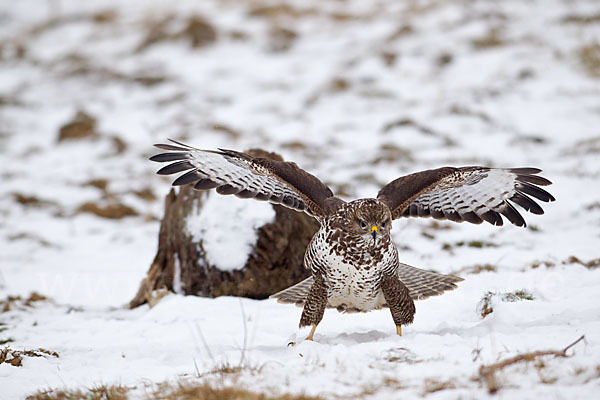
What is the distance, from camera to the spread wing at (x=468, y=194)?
4801mm

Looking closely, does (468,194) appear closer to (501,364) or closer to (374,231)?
(374,231)

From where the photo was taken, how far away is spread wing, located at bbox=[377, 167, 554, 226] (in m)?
4.80

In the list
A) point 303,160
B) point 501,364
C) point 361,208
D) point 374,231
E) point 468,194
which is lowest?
point 501,364

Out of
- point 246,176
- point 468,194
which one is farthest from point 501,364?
point 246,176

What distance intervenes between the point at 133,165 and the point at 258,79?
22.0ft

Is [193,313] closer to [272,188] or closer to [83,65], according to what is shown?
[272,188]

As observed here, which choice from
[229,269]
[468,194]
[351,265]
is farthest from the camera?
[229,269]

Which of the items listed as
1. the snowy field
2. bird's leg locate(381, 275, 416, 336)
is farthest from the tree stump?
bird's leg locate(381, 275, 416, 336)

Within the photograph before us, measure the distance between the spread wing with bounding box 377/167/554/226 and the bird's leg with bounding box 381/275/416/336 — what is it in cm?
66

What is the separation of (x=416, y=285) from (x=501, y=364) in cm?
194

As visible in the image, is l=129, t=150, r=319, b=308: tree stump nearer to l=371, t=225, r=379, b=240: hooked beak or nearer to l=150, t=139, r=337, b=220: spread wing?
l=150, t=139, r=337, b=220: spread wing

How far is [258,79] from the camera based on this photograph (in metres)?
19.0

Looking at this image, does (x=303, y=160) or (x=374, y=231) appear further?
(x=303, y=160)

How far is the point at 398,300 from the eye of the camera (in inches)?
178
